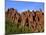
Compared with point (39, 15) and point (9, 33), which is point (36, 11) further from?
point (9, 33)

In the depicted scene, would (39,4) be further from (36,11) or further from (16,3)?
(16,3)

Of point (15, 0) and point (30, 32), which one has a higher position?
point (15, 0)

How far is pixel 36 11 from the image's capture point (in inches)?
56.1

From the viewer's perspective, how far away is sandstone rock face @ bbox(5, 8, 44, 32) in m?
1.36

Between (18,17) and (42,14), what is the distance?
0.33 m

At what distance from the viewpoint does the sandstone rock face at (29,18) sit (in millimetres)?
1361

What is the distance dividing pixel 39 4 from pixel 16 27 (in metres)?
0.44

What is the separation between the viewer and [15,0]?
1377mm

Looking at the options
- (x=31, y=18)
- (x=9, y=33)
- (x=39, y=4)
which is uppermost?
(x=39, y=4)

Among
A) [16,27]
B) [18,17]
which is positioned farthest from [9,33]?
[18,17]

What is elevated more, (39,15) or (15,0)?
(15,0)

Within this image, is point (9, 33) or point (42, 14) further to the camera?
point (42, 14)

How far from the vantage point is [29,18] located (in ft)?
4.58

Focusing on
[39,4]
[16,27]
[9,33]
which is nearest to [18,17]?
[16,27]
